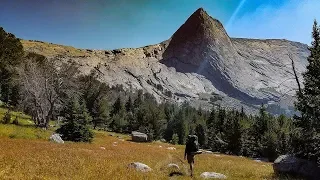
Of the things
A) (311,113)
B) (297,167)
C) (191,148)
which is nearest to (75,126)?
(191,148)

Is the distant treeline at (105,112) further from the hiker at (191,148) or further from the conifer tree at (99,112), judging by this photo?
the hiker at (191,148)

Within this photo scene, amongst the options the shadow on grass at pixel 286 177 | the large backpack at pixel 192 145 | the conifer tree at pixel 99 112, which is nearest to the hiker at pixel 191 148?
the large backpack at pixel 192 145

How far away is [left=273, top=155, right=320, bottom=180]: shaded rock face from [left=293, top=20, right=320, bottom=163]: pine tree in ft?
2.08

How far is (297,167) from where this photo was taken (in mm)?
22688

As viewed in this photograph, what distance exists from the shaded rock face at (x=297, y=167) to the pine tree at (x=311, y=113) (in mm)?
634

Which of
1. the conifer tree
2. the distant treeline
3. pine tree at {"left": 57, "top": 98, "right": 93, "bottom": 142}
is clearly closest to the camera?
the distant treeline

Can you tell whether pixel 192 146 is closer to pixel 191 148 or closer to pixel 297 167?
pixel 191 148

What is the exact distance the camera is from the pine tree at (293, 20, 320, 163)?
2244cm

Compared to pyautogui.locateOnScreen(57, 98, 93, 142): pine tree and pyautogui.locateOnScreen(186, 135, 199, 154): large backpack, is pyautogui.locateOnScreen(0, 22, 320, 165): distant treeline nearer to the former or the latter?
pyautogui.locateOnScreen(57, 98, 93, 142): pine tree

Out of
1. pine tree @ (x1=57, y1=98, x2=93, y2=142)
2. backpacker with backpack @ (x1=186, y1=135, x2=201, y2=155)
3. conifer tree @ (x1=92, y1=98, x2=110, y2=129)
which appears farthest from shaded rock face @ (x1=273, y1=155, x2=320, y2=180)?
conifer tree @ (x1=92, y1=98, x2=110, y2=129)

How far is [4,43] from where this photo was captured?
5775cm

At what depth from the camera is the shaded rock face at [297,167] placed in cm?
2183

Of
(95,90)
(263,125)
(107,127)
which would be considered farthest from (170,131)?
(263,125)

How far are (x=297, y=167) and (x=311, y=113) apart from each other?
3951 mm
